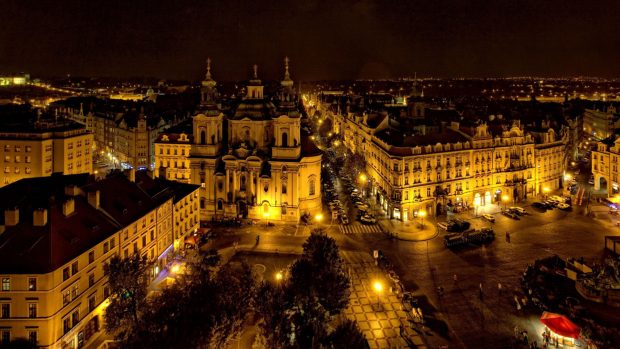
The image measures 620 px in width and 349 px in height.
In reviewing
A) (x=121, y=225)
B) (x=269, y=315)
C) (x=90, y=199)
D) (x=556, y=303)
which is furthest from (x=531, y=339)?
(x=90, y=199)

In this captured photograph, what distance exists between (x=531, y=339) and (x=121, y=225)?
34.6 metres

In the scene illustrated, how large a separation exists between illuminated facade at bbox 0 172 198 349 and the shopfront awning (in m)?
34.0

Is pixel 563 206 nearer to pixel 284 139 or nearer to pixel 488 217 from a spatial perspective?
pixel 488 217

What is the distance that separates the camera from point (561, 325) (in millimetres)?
35000

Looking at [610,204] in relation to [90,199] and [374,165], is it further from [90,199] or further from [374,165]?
[90,199]

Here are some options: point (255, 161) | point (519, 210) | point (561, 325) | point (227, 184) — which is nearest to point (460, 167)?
point (519, 210)

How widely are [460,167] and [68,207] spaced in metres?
53.1

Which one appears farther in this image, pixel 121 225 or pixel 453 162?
pixel 453 162

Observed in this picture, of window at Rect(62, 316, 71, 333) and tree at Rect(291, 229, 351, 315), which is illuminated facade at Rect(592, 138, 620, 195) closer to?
tree at Rect(291, 229, 351, 315)

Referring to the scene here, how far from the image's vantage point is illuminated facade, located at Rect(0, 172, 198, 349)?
32.4 meters

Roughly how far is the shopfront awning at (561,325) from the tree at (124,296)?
29298 mm

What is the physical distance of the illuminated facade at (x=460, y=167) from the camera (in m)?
68.1

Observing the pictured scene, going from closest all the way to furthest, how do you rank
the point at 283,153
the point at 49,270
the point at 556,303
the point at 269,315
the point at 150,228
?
1. the point at 269,315
2. the point at 49,270
3. the point at 556,303
4. the point at 150,228
5. the point at 283,153

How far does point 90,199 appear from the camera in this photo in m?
42.3
